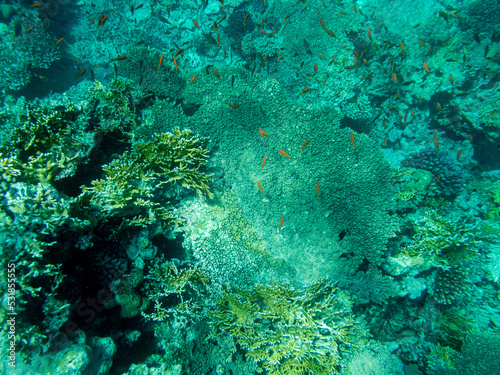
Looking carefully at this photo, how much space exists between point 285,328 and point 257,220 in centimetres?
204

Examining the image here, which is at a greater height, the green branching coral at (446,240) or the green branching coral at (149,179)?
the green branching coral at (149,179)

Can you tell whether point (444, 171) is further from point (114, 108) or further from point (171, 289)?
point (114, 108)

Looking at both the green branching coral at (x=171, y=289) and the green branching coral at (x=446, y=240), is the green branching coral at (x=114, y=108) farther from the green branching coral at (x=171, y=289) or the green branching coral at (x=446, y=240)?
the green branching coral at (x=446, y=240)

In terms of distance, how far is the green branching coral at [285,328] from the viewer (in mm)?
3928

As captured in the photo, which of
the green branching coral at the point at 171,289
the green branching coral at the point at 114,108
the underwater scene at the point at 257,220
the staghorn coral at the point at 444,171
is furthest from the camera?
the staghorn coral at the point at 444,171

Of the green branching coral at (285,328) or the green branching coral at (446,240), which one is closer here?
the green branching coral at (285,328)

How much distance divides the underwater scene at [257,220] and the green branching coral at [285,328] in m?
0.03

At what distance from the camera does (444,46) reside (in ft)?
28.1

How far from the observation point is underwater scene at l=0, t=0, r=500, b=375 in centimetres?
299

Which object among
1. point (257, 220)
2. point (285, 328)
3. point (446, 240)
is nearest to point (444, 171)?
point (446, 240)

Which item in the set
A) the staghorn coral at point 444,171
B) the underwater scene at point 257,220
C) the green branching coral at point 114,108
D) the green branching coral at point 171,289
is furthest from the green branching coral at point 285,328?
the staghorn coral at point 444,171

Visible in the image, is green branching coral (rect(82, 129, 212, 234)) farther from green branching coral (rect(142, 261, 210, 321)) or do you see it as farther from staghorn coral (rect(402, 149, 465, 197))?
staghorn coral (rect(402, 149, 465, 197))

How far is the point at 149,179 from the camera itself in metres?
3.66

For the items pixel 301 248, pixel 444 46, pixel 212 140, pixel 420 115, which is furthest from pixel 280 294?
pixel 444 46
